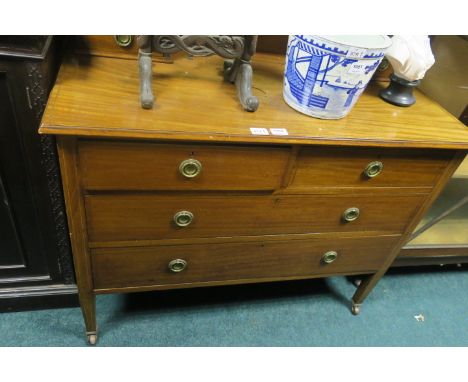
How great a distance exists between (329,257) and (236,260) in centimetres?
31

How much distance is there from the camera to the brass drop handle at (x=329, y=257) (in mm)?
1133

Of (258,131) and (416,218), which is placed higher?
(258,131)

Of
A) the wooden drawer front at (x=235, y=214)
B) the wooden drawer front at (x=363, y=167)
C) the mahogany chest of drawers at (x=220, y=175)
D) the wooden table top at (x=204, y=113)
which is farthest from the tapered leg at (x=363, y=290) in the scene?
Answer: the wooden table top at (x=204, y=113)

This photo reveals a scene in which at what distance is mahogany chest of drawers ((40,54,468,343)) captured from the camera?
0.75 metres

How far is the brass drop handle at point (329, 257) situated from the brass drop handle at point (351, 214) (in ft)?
0.50

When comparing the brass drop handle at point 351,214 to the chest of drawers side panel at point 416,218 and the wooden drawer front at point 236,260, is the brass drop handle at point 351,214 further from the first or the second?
the chest of drawers side panel at point 416,218

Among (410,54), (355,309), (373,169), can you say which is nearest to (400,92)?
(410,54)

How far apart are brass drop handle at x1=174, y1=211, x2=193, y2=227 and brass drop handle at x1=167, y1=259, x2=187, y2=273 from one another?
0.49ft

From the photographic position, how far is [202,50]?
82 centimetres

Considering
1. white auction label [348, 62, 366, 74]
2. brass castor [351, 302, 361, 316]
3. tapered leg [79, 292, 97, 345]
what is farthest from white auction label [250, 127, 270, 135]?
brass castor [351, 302, 361, 316]

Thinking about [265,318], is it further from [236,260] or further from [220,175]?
[220,175]

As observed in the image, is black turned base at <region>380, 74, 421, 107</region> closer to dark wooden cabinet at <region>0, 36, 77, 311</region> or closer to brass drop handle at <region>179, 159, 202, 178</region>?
brass drop handle at <region>179, 159, 202, 178</region>

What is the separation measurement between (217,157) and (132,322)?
0.80 meters

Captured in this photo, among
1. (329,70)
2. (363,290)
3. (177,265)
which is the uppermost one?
(329,70)
